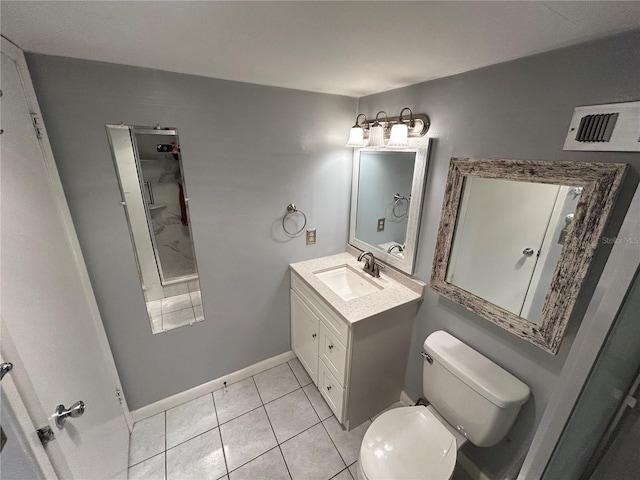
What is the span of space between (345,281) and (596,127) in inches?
59.7

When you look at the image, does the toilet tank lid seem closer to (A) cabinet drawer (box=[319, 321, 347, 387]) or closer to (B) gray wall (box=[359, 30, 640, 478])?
(B) gray wall (box=[359, 30, 640, 478])

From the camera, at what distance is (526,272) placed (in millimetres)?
1100

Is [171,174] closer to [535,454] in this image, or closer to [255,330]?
[255,330]

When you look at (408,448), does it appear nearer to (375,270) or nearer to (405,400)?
(405,400)

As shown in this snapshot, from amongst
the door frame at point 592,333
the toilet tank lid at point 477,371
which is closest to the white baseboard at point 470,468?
the toilet tank lid at point 477,371

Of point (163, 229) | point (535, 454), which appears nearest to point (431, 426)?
point (535, 454)

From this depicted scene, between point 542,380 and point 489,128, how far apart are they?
44.2 inches

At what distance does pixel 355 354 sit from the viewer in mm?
1441

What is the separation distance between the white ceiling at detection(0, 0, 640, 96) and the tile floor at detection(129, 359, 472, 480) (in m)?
2.09

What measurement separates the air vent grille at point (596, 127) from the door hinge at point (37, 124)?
209 cm

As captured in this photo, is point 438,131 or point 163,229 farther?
point 163,229

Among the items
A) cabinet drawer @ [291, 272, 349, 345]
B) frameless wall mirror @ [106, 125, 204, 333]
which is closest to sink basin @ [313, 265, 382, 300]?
cabinet drawer @ [291, 272, 349, 345]

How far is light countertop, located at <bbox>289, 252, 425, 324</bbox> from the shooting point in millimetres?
1423

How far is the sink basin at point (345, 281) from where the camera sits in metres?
1.86
